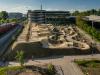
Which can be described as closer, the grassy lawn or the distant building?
the grassy lawn

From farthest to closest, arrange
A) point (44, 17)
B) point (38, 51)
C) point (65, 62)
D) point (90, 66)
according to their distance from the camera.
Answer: point (44, 17), point (38, 51), point (65, 62), point (90, 66)

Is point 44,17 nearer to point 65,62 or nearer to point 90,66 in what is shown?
point 65,62

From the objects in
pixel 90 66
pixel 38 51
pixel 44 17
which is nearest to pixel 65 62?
pixel 90 66

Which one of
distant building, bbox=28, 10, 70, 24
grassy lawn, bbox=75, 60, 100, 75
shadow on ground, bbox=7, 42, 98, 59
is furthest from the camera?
distant building, bbox=28, 10, 70, 24

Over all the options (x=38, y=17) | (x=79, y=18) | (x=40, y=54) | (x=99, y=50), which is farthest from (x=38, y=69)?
(x=38, y=17)

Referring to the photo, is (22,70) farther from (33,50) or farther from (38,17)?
(38,17)

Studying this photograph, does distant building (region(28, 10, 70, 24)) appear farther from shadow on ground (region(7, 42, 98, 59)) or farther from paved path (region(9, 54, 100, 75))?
paved path (region(9, 54, 100, 75))

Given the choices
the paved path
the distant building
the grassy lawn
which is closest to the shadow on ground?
the paved path

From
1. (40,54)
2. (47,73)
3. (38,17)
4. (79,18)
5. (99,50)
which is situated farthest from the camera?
(38,17)

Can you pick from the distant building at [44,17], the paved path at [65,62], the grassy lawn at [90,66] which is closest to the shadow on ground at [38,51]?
the paved path at [65,62]
